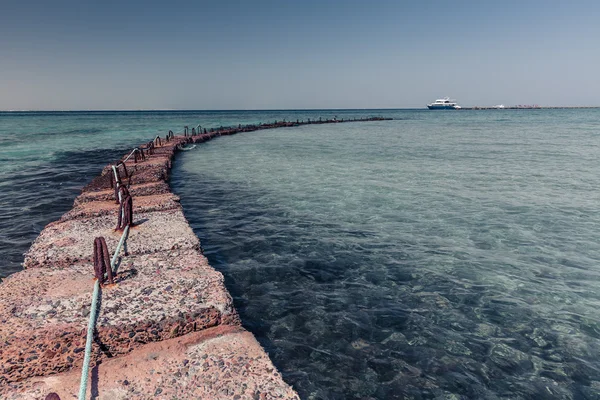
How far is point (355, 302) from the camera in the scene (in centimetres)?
564

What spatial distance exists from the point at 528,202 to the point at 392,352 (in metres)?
9.37

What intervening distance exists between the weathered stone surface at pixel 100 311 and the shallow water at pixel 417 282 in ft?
3.80

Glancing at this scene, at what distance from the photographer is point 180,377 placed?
322 centimetres

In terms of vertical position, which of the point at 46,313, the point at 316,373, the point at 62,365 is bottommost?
the point at 316,373

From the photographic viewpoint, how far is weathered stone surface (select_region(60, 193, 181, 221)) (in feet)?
26.0

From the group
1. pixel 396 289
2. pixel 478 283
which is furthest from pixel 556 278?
pixel 396 289

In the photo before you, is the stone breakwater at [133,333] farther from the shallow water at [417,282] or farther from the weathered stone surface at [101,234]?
the shallow water at [417,282]

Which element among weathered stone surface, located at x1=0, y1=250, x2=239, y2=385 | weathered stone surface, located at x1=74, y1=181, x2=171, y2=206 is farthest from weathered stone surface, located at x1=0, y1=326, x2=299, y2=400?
weathered stone surface, located at x1=74, y1=181, x2=171, y2=206

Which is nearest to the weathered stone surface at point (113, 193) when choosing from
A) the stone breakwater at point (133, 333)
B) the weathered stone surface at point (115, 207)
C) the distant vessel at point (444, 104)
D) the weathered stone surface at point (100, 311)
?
the weathered stone surface at point (115, 207)

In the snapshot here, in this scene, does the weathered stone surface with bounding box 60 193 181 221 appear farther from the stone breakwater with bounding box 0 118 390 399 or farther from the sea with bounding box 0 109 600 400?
the stone breakwater with bounding box 0 118 390 399

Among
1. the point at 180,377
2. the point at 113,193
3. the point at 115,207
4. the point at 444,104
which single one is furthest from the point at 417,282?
the point at 444,104

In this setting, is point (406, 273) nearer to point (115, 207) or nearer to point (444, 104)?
point (115, 207)

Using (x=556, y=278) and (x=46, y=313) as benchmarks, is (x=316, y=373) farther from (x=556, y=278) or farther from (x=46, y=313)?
(x=556, y=278)

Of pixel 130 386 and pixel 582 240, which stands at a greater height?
pixel 130 386
